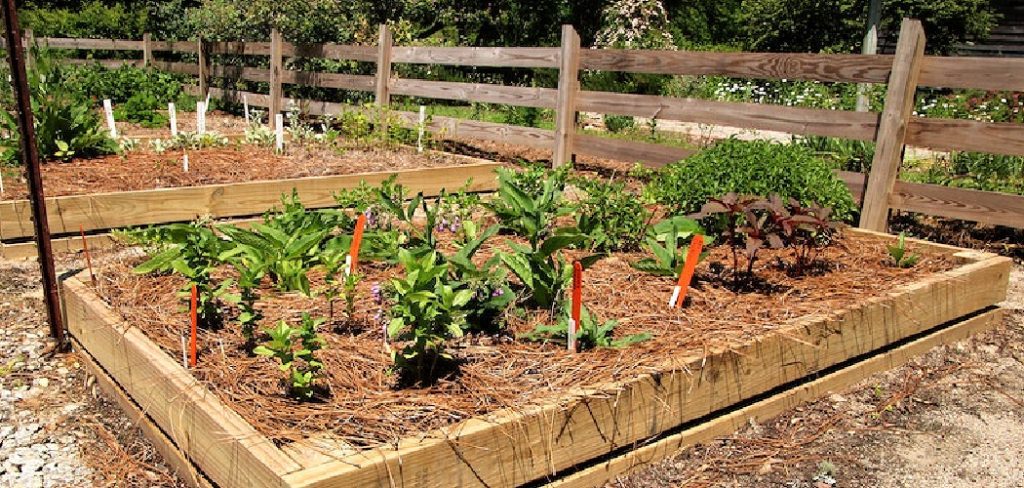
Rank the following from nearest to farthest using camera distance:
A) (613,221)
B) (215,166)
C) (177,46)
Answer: (613,221)
(215,166)
(177,46)

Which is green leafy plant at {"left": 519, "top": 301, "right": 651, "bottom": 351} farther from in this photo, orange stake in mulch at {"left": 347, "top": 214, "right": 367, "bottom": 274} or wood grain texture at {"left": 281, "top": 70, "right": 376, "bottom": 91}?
wood grain texture at {"left": 281, "top": 70, "right": 376, "bottom": 91}

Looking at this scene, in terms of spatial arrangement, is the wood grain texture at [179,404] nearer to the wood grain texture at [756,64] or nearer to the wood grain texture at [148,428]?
the wood grain texture at [148,428]

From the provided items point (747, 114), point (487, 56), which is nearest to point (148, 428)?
point (747, 114)

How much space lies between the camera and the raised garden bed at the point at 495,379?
7.49 feet

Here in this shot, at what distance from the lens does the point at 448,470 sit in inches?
90.1

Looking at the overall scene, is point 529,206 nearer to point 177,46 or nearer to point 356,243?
point 356,243

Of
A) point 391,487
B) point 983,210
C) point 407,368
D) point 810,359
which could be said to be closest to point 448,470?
point 391,487

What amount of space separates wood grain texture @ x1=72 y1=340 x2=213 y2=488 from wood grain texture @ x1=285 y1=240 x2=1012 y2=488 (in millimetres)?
699

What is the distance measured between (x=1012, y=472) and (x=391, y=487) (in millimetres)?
2315

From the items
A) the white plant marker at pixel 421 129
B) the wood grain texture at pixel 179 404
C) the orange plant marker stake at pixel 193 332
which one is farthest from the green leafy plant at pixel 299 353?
the white plant marker at pixel 421 129

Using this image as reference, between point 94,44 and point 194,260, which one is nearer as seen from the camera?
point 194,260

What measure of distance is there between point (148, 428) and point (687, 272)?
2107mm

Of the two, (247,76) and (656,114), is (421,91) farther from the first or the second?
(247,76)

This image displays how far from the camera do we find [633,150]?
25.5ft
